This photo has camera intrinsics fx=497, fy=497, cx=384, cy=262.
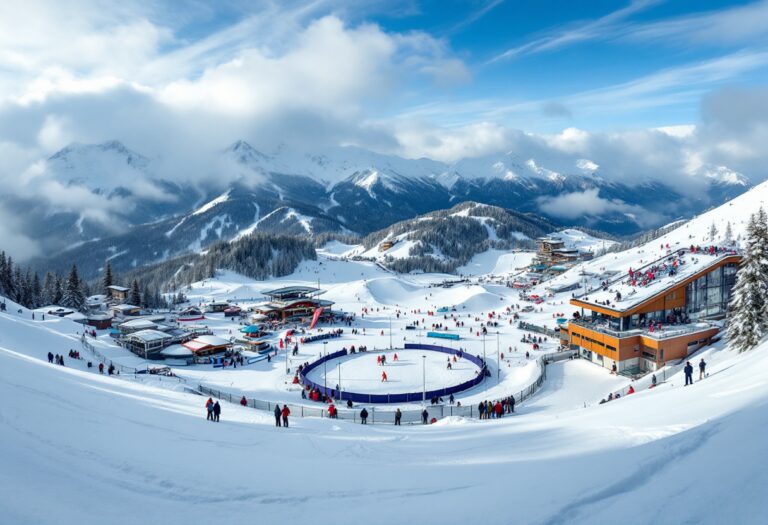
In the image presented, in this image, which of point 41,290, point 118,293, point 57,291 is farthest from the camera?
point 118,293

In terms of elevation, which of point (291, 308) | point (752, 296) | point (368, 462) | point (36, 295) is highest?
point (752, 296)

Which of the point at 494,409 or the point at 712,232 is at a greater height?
the point at 712,232

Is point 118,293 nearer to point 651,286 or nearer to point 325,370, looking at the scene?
Answer: point 325,370

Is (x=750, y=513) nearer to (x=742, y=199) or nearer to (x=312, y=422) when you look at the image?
(x=312, y=422)

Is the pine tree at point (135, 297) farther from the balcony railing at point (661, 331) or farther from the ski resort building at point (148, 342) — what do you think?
the balcony railing at point (661, 331)

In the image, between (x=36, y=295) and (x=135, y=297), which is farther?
(x=135, y=297)

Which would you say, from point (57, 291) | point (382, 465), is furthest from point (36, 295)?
point (382, 465)

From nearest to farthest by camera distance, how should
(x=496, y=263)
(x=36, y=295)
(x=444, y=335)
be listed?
(x=444, y=335), (x=36, y=295), (x=496, y=263)

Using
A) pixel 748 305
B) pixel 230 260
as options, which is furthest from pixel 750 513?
pixel 230 260
